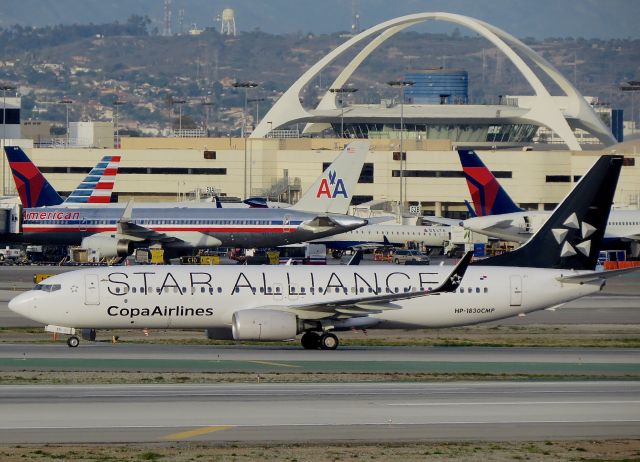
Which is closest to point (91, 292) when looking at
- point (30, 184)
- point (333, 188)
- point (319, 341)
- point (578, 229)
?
point (319, 341)

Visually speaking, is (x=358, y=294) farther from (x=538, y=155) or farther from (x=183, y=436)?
(x=538, y=155)

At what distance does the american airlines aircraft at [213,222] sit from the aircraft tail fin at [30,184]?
12006 millimetres

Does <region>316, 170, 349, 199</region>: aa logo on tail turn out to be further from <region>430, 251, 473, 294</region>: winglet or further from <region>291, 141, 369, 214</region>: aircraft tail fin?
<region>430, 251, 473, 294</region>: winglet

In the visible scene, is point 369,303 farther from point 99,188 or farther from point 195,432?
point 99,188

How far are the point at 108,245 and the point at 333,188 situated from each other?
666 inches

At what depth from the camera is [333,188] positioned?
10350cm

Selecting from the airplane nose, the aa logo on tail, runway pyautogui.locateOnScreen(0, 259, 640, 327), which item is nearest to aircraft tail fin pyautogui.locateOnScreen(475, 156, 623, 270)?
runway pyautogui.locateOnScreen(0, 259, 640, 327)

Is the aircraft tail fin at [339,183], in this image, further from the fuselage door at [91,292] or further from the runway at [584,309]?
the fuselage door at [91,292]

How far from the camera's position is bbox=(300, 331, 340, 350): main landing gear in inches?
2058

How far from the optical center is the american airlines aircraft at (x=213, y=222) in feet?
336

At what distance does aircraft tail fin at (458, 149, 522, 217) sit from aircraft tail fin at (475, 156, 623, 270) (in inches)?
2150

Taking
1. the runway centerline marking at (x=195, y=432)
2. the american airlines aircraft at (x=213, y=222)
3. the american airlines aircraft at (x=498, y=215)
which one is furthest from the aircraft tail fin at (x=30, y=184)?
the runway centerline marking at (x=195, y=432)

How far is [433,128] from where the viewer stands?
197 metres

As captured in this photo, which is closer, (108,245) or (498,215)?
(108,245)
